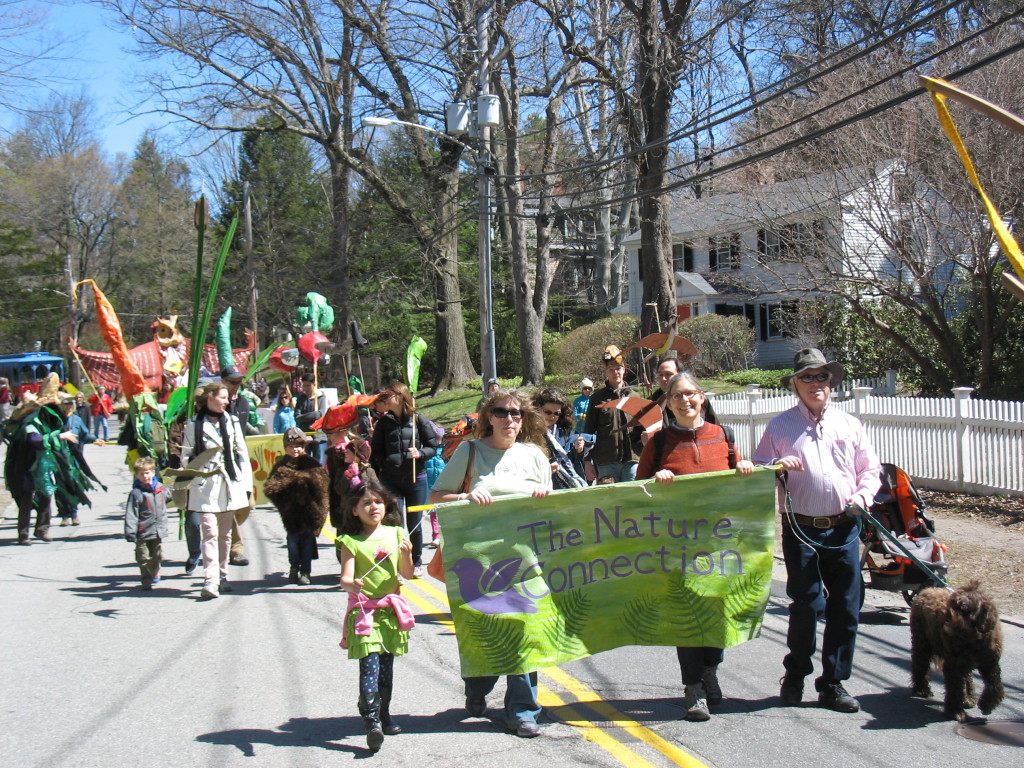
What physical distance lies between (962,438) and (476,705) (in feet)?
29.7

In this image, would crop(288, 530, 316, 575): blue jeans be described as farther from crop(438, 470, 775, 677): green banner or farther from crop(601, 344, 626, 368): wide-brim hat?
crop(438, 470, 775, 677): green banner

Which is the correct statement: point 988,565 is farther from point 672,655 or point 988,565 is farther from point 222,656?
point 222,656

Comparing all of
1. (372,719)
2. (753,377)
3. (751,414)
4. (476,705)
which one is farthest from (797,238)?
(372,719)

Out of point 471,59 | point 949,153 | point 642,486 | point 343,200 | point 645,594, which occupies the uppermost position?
point 471,59

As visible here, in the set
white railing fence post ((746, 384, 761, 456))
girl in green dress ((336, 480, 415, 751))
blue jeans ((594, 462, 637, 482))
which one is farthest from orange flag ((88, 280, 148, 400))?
white railing fence post ((746, 384, 761, 456))

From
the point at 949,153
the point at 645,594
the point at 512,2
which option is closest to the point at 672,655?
the point at 645,594

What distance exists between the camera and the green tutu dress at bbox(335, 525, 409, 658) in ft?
15.7

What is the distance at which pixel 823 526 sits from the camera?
16.5ft

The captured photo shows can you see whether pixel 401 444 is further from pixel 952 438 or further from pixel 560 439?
pixel 952 438

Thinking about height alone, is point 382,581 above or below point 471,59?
below

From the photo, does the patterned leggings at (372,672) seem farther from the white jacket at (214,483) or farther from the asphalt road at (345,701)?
the white jacket at (214,483)

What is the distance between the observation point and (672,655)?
6258 mm

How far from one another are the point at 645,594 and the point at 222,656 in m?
3.15

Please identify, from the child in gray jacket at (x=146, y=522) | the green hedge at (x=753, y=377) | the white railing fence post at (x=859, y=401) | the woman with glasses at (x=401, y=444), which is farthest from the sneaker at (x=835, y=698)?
the green hedge at (x=753, y=377)
